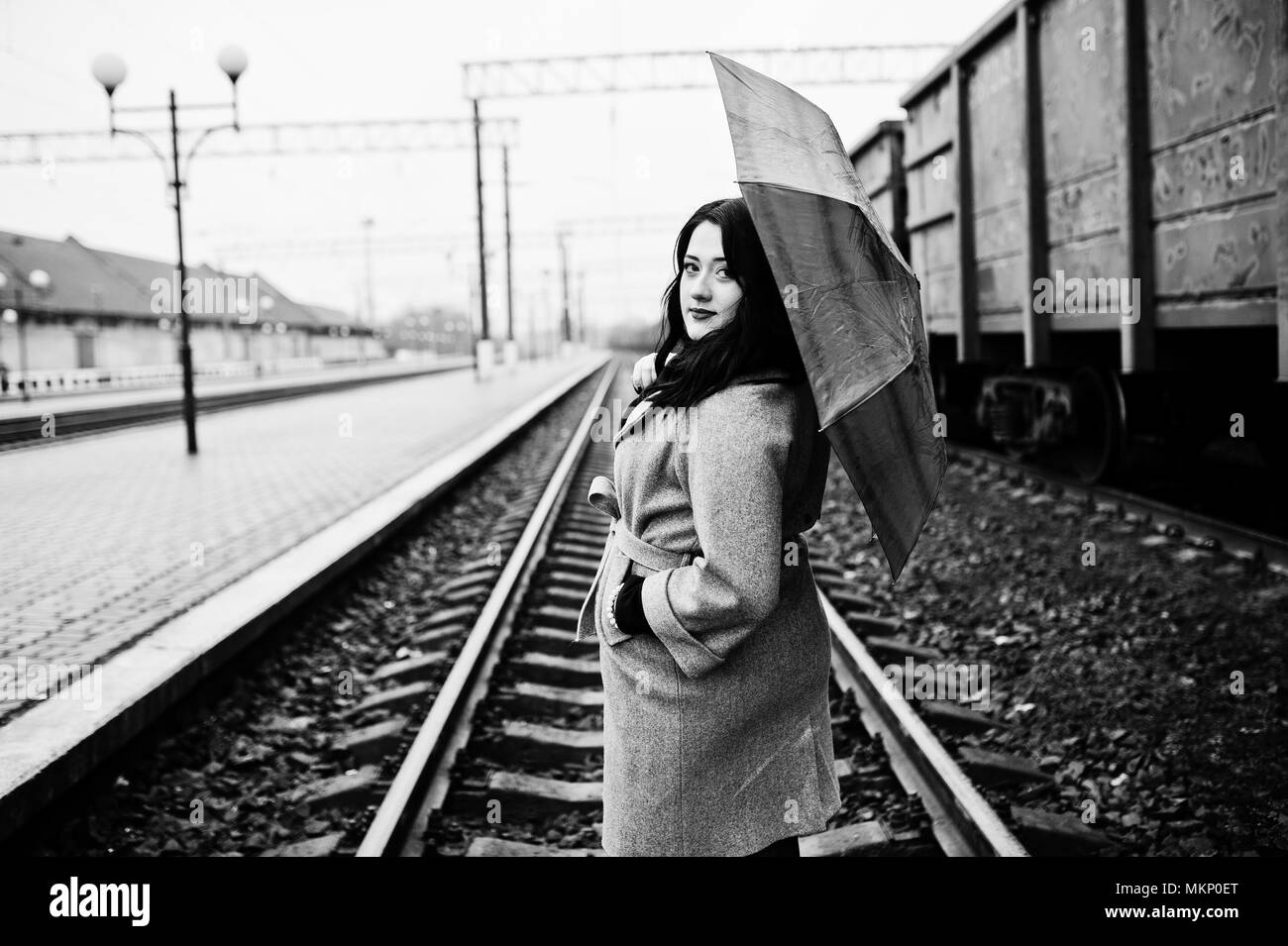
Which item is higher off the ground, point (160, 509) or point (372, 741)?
point (160, 509)

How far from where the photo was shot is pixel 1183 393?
307 inches

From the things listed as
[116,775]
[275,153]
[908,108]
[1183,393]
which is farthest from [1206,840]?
[275,153]

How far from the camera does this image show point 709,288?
6.25ft

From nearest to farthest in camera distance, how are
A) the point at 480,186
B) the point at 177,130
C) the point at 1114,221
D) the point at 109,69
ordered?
the point at 1114,221 → the point at 109,69 → the point at 177,130 → the point at 480,186

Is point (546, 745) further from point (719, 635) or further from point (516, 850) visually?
point (719, 635)

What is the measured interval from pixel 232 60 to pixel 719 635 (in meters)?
14.2

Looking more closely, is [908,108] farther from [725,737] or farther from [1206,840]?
[725,737]

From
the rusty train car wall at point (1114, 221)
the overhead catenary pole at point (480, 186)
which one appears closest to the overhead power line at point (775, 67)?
the overhead catenary pole at point (480, 186)

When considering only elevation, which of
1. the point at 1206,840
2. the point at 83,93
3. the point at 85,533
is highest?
the point at 83,93

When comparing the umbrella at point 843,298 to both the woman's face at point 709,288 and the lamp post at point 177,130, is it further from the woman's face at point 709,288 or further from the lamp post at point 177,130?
the lamp post at point 177,130

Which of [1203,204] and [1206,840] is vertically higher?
[1203,204]

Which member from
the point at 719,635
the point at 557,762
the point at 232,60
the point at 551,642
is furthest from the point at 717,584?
A: the point at 232,60

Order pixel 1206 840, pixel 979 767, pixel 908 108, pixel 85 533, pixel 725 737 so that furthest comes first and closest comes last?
pixel 908 108
pixel 85 533
pixel 979 767
pixel 1206 840
pixel 725 737
